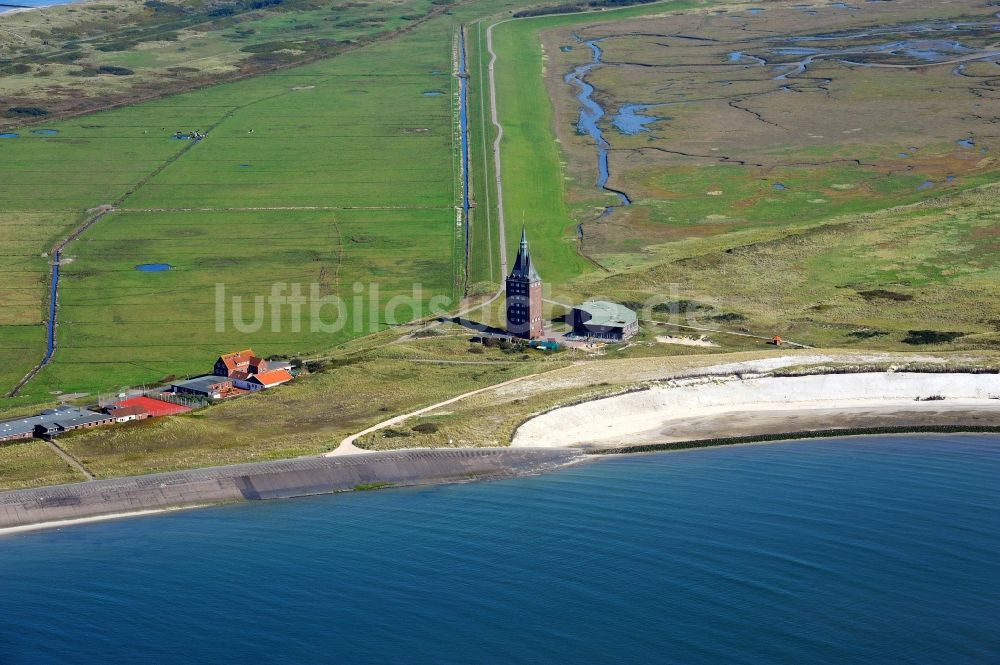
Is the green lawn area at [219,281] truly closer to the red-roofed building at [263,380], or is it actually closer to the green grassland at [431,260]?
the green grassland at [431,260]

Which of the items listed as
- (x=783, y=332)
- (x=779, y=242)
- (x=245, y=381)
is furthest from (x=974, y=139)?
(x=245, y=381)

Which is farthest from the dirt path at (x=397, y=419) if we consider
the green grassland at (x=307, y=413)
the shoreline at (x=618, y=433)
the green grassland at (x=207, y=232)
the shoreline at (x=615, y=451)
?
the green grassland at (x=207, y=232)

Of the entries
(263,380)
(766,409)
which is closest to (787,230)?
(766,409)

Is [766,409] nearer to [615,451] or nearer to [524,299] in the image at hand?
[615,451]

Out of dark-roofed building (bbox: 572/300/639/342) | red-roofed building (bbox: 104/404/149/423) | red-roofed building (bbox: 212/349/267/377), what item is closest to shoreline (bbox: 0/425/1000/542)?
red-roofed building (bbox: 104/404/149/423)

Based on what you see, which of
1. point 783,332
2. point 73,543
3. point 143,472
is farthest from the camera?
point 783,332

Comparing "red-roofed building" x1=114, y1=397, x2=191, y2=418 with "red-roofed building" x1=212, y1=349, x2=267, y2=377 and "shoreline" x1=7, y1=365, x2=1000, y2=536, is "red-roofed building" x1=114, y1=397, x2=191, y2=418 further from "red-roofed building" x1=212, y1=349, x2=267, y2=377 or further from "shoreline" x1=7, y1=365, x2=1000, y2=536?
"shoreline" x1=7, y1=365, x2=1000, y2=536

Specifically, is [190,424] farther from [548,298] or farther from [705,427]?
[548,298]
